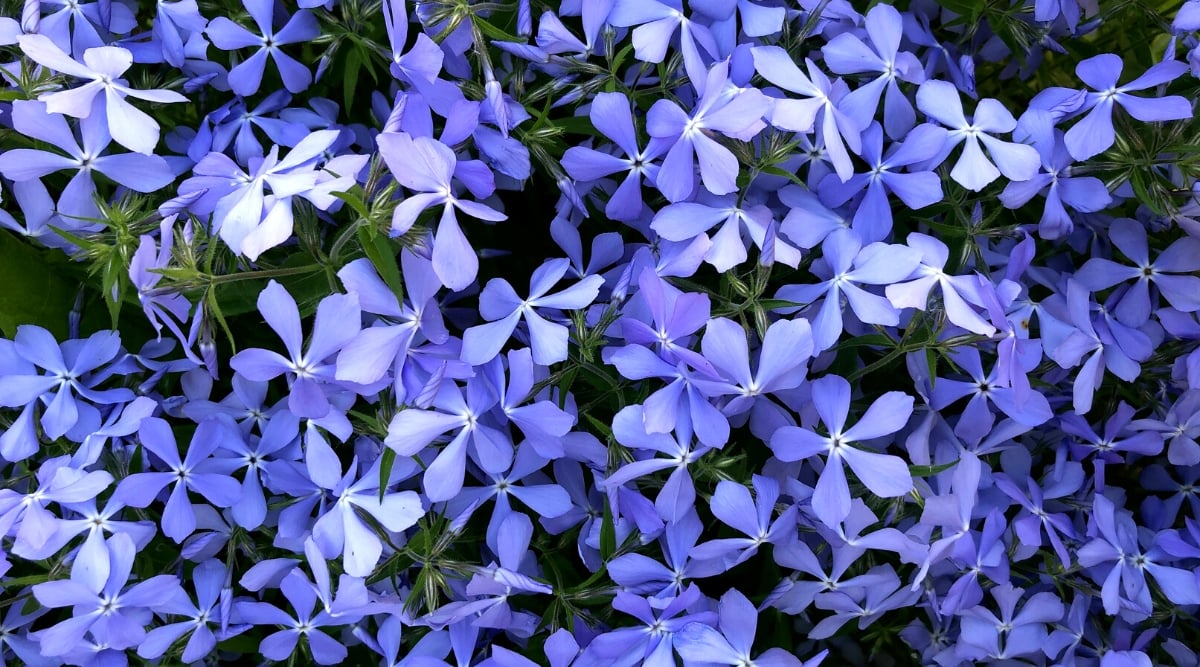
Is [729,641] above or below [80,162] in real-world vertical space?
below

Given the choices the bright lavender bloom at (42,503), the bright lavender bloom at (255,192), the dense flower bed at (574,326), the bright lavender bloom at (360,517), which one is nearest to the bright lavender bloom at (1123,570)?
the dense flower bed at (574,326)

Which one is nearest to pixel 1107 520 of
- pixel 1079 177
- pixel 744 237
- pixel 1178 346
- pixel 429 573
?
pixel 1178 346

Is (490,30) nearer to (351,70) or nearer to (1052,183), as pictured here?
(351,70)

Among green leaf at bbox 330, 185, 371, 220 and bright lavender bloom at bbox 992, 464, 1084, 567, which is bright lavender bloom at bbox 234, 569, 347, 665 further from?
bright lavender bloom at bbox 992, 464, 1084, 567

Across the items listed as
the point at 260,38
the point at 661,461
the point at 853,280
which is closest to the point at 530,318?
the point at 661,461

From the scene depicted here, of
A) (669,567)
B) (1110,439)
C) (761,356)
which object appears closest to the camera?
(761,356)

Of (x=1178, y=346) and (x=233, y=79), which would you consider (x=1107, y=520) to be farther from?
(x=233, y=79)

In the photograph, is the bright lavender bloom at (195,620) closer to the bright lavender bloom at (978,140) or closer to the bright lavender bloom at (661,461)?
the bright lavender bloom at (661,461)
